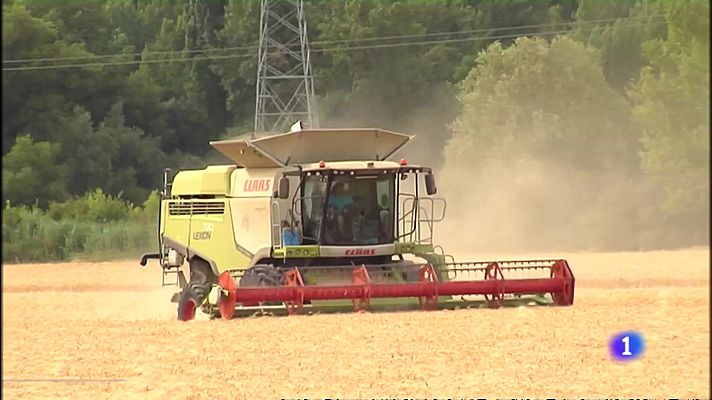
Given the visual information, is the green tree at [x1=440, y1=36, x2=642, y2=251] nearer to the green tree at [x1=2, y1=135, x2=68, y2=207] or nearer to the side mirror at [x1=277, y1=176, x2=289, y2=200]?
the side mirror at [x1=277, y1=176, x2=289, y2=200]

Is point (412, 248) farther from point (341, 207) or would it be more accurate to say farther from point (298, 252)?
point (298, 252)

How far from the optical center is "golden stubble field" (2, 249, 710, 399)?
20.2 ft

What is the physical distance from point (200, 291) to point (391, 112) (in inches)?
766

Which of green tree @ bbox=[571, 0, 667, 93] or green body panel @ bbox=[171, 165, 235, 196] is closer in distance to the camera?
green body panel @ bbox=[171, 165, 235, 196]

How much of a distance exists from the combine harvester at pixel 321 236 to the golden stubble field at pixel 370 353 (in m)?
0.37

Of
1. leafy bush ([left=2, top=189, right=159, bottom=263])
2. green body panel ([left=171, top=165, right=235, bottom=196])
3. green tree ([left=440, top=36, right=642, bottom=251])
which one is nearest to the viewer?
green body panel ([left=171, top=165, right=235, bottom=196])

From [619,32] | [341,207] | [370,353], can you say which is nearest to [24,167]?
[370,353]

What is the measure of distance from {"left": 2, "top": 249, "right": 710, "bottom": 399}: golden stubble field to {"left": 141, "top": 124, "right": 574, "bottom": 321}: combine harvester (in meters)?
0.37

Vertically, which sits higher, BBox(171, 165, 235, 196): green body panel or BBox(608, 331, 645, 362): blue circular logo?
BBox(171, 165, 235, 196): green body panel

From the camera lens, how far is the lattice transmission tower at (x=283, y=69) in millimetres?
28031

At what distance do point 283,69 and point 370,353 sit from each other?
909 inches

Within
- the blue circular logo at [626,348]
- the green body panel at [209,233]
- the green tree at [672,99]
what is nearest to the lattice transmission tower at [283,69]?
the green tree at [672,99]

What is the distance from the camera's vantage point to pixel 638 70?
23062 millimetres

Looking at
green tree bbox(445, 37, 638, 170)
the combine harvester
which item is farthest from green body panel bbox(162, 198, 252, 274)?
green tree bbox(445, 37, 638, 170)
